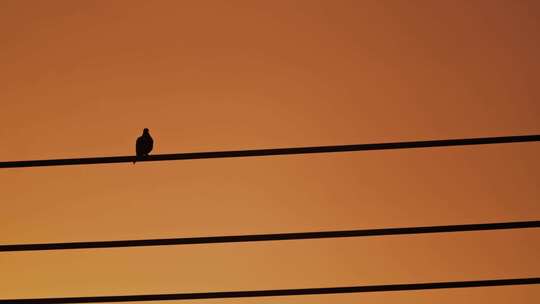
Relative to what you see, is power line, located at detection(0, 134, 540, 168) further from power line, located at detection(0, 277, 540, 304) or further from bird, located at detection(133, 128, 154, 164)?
bird, located at detection(133, 128, 154, 164)

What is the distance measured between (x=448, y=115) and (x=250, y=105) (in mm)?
1132

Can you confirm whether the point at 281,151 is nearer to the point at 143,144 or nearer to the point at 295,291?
the point at 295,291

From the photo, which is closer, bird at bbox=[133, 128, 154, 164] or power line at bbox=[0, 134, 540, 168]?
power line at bbox=[0, 134, 540, 168]

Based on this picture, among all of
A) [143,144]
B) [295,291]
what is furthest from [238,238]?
[143,144]

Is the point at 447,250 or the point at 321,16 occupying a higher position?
the point at 321,16

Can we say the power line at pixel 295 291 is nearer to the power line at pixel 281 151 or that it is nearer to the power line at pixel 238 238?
the power line at pixel 238 238

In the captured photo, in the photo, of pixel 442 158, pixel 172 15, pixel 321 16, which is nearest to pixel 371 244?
pixel 442 158

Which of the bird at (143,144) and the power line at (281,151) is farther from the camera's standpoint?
the bird at (143,144)

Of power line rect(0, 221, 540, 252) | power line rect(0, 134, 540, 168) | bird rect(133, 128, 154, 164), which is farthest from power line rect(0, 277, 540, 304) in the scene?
bird rect(133, 128, 154, 164)

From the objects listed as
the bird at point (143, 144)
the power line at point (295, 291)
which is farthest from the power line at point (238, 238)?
the bird at point (143, 144)

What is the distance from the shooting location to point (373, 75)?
4.61 metres

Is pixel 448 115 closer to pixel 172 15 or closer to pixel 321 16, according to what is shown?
pixel 321 16

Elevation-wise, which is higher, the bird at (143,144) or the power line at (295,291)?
the bird at (143,144)

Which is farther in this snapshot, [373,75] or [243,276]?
[243,276]
